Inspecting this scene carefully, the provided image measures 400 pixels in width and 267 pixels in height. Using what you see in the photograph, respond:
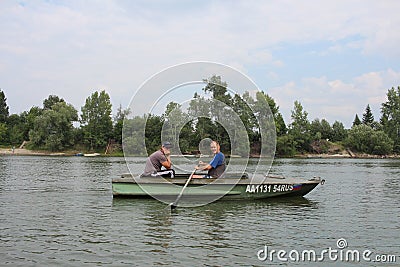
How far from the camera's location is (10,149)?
85.9 metres

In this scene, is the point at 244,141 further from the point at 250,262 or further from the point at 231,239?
the point at 250,262

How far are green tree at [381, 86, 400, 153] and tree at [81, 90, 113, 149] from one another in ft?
205

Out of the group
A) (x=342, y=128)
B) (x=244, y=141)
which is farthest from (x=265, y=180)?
(x=342, y=128)

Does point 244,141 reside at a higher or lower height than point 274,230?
higher

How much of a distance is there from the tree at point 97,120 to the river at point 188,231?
70.0 meters

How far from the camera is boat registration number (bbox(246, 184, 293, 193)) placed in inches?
676

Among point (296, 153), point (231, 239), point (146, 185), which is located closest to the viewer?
point (231, 239)

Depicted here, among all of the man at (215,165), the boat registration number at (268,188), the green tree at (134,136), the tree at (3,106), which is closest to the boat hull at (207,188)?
the boat registration number at (268,188)

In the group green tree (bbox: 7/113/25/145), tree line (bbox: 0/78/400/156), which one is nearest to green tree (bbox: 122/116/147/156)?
tree line (bbox: 0/78/400/156)

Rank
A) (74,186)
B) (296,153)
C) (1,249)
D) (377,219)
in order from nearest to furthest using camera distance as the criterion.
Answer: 1. (1,249)
2. (377,219)
3. (74,186)
4. (296,153)

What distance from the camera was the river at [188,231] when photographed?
9.56 metres

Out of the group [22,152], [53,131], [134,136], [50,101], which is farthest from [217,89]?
[50,101]

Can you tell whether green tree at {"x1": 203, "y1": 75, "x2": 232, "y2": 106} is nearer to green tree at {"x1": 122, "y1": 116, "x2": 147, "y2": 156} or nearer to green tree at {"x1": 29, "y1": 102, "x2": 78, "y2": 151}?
green tree at {"x1": 122, "y1": 116, "x2": 147, "y2": 156}

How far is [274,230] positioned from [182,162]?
9.30 meters
